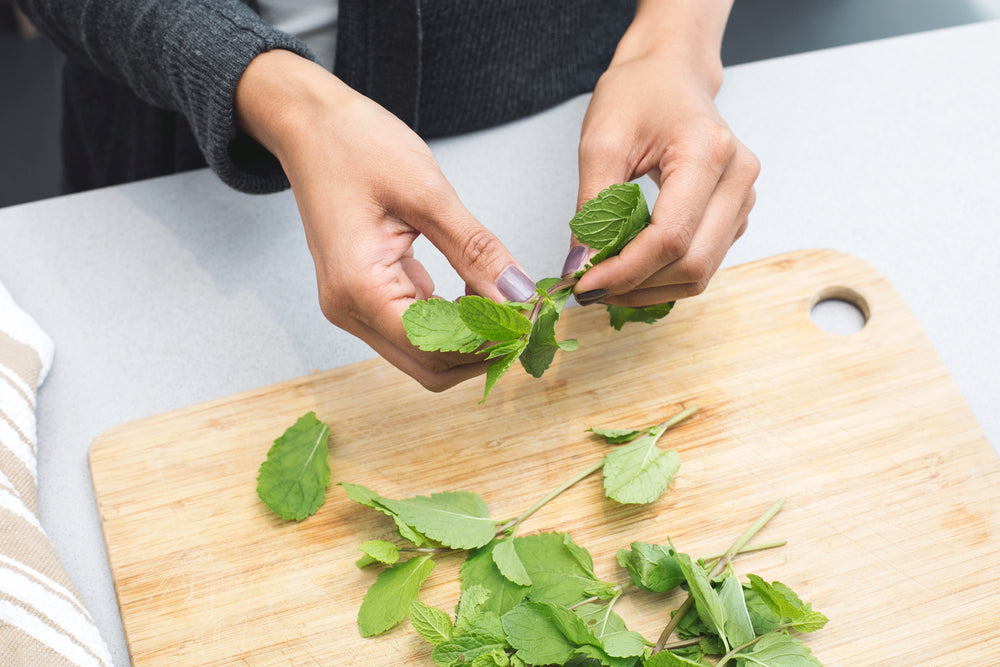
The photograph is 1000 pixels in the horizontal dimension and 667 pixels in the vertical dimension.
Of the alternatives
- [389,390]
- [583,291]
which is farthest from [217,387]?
[583,291]

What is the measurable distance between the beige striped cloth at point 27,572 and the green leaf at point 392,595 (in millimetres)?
260

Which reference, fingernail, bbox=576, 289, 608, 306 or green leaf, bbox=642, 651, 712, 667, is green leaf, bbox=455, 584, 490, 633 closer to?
green leaf, bbox=642, 651, 712, 667

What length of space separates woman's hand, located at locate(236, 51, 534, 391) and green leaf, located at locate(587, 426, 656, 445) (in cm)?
17

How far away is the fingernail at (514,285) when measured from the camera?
0.80 m

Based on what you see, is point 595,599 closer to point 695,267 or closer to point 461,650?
point 461,650

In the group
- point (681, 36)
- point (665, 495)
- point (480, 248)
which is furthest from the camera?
point (681, 36)

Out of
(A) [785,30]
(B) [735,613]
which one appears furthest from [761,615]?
(A) [785,30]

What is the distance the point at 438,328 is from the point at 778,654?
0.44 metres

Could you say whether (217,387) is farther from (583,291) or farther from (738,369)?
(738,369)

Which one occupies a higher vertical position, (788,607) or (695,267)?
(695,267)

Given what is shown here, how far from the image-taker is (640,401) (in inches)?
38.0

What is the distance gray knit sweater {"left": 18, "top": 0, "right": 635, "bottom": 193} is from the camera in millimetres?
927

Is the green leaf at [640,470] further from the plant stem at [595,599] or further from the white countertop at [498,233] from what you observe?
the white countertop at [498,233]

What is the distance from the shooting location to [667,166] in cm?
89
